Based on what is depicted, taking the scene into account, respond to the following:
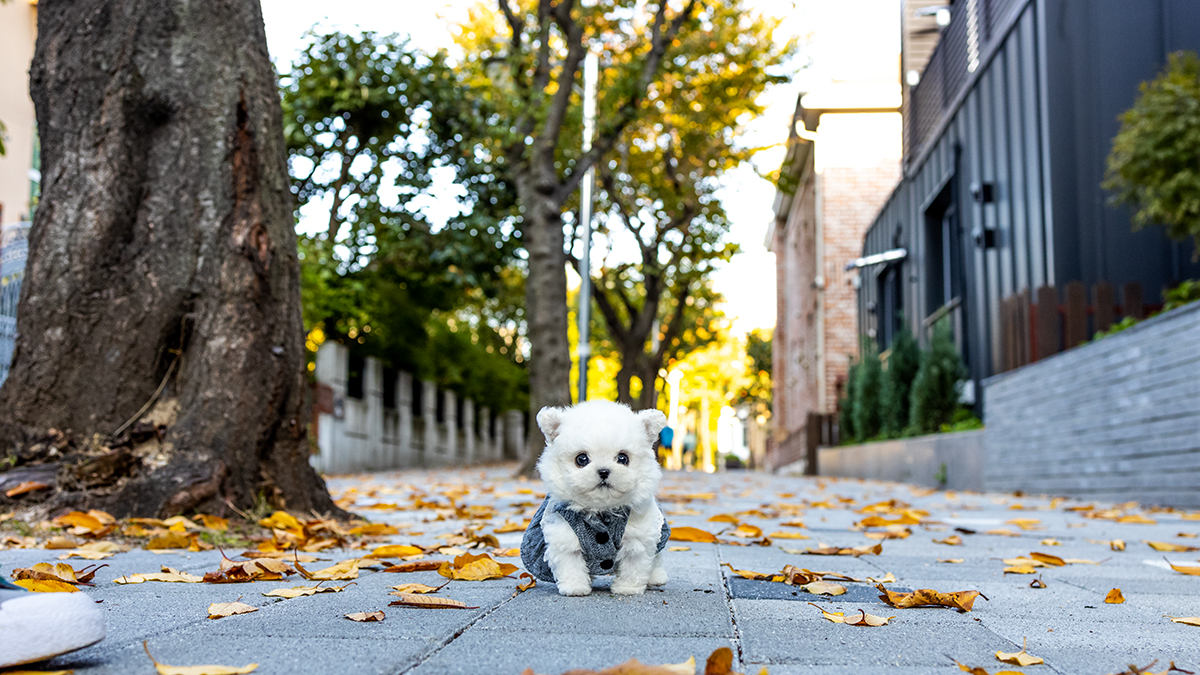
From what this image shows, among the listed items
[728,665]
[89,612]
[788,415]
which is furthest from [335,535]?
[788,415]

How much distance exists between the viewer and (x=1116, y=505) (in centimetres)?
816

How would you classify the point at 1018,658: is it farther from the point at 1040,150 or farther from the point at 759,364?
the point at 759,364

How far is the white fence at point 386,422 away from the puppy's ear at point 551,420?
40.2 feet

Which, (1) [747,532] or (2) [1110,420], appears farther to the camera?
(2) [1110,420]

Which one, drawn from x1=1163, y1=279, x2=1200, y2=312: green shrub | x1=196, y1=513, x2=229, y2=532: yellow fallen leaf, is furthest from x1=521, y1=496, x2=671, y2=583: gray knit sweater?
x1=1163, y1=279, x2=1200, y2=312: green shrub

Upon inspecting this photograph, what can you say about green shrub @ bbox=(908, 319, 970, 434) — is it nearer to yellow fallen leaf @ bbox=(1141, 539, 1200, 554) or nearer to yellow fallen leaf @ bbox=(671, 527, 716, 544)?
yellow fallen leaf @ bbox=(1141, 539, 1200, 554)

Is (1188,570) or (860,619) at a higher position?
(860,619)

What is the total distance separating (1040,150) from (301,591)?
33.8 feet

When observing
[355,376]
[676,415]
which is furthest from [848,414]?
[676,415]

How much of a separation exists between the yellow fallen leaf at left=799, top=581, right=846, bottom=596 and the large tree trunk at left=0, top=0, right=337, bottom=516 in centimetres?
291

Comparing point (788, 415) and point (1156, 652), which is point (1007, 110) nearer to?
point (1156, 652)

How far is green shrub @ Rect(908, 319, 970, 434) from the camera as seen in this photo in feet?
44.1

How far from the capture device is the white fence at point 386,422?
51.2 ft

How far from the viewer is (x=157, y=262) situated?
5.08 meters
